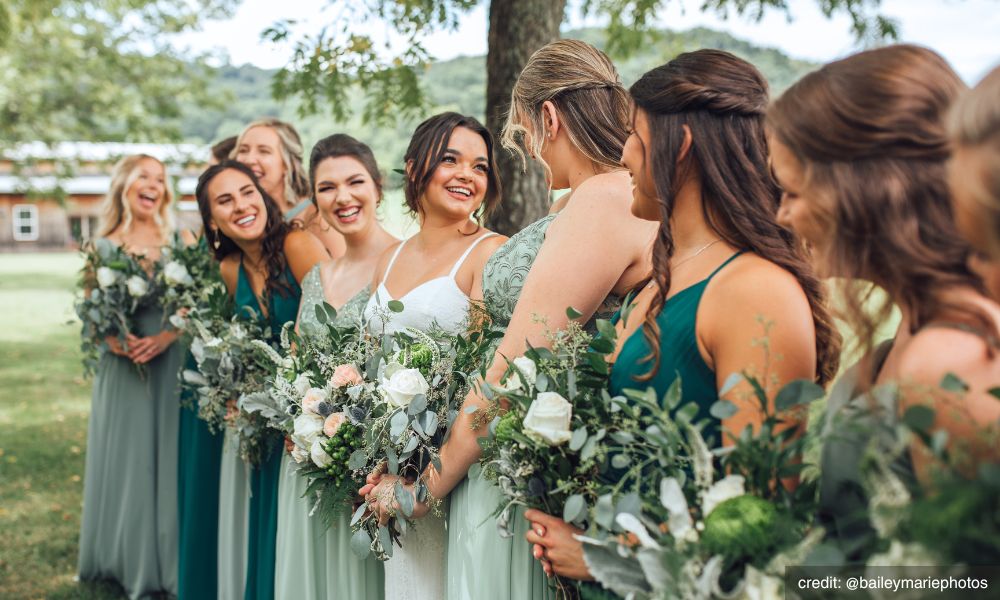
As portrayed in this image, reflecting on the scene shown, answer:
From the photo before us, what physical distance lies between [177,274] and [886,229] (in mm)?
4714

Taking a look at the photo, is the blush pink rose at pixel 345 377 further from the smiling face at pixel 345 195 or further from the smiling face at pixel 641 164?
the smiling face at pixel 641 164

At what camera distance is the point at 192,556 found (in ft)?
16.9

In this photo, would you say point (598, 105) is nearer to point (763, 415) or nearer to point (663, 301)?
point (663, 301)

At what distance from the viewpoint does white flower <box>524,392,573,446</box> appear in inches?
90.4

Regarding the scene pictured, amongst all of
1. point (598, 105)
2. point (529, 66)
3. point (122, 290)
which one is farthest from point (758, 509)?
point (122, 290)

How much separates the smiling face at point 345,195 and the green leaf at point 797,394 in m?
3.05

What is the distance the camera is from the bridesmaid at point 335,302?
389 centimetres

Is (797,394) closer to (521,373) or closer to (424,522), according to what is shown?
(521,373)

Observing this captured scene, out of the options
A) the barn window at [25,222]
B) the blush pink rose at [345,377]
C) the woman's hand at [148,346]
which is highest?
the blush pink rose at [345,377]

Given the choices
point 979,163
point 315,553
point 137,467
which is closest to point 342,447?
point 315,553

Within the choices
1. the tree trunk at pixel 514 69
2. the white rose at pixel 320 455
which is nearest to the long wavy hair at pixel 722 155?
the white rose at pixel 320 455

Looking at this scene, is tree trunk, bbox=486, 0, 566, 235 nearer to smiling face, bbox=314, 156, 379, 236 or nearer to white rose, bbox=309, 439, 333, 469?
smiling face, bbox=314, 156, 379, 236

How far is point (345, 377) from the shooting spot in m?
3.38

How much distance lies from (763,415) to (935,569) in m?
0.58
